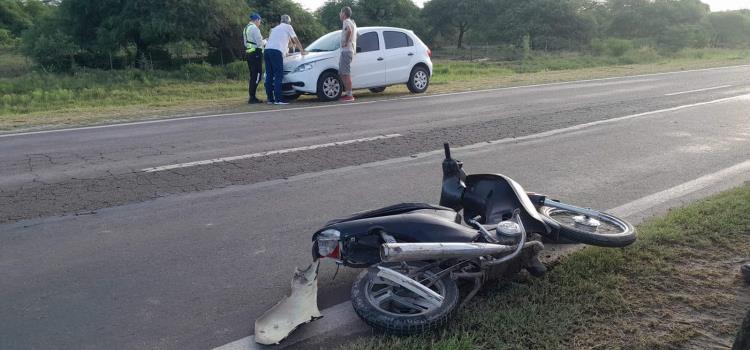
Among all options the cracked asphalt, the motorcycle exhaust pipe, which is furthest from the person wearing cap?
the motorcycle exhaust pipe

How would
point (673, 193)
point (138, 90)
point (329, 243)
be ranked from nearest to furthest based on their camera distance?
point (329, 243), point (673, 193), point (138, 90)

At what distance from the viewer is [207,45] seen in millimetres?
30906

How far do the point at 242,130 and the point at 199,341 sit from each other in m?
6.56

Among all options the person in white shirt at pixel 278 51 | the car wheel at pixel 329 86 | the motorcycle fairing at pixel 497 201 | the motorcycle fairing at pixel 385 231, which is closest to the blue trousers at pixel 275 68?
the person in white shirt at pixel 278 51

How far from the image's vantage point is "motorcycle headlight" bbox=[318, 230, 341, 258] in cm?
320

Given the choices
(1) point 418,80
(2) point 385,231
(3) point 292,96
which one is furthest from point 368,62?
(2) point 385,231

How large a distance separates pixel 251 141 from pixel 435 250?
5.81m

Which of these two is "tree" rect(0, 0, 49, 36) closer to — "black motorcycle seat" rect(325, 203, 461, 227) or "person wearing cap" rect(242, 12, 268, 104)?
"person wearing cap" rect(242, 12, 268, 104)

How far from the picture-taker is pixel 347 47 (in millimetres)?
13422

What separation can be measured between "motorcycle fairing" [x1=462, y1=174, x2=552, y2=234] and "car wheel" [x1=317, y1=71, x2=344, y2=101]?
32.2 ft

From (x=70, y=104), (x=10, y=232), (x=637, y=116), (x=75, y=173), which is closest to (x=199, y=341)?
(x=10, y=232)

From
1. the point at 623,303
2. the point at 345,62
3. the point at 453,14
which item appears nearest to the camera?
the point at 623,303

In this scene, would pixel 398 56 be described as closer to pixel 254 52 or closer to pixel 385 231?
pixel 254 52

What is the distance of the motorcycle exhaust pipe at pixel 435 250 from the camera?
117 inches
